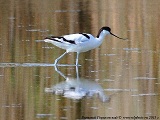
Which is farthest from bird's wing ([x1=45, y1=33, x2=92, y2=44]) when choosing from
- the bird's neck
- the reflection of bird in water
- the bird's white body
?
the reflection of bird in water

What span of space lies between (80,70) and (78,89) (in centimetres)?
155

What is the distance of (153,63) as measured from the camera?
11609 mm

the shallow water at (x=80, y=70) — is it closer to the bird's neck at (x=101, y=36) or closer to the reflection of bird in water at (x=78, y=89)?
the reflection of bird in water at (x=78, y=89)

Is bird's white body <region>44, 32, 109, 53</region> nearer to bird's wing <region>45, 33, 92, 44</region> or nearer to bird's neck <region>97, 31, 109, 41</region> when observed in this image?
bird's wing <region>45, 33, 92, 44</region>

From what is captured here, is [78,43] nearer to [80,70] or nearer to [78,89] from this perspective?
[80,70]

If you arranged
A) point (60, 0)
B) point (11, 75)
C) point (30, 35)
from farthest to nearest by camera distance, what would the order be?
point (60, 0)
point (30, 35)
point (11, 75)

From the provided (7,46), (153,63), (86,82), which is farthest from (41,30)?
(86,82)

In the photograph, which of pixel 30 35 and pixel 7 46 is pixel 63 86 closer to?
pixel 7 46

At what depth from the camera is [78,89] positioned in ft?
31.7

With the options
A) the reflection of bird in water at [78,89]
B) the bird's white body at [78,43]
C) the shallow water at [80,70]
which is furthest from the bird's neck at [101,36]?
the reflection of bird in water at [78,89]

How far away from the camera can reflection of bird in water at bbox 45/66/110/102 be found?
926cm

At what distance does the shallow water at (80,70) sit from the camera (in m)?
8.46

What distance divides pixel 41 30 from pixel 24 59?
413cm

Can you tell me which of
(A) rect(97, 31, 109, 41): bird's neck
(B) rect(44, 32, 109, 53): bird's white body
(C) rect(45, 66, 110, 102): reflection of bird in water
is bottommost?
(C) rect(45, 66, 110, 102): reflection of bird in water
